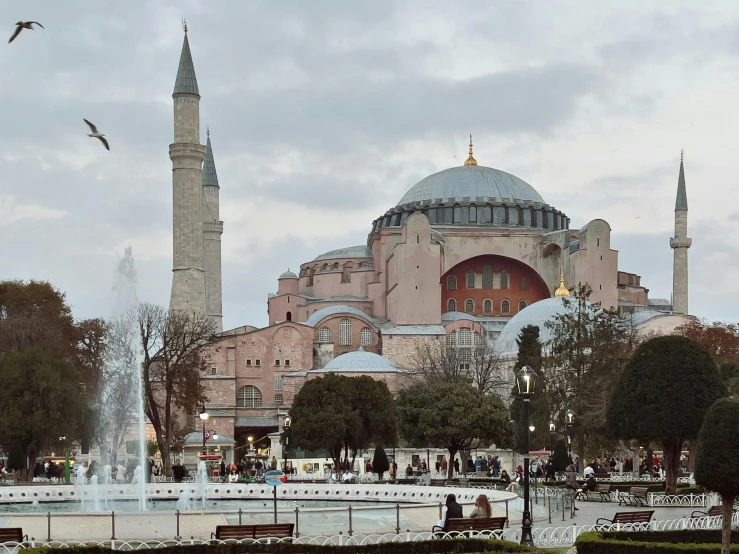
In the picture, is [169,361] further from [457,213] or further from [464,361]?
[457,213]

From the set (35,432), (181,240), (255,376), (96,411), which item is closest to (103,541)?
(35,432)

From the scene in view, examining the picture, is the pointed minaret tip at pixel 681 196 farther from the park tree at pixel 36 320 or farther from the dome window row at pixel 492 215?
the park tree at pixel 36 320

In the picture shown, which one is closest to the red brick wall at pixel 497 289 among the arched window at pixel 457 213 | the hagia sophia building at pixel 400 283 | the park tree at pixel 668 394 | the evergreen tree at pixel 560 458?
the hagia sophia building at pixel 400 283

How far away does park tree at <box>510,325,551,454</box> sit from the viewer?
120ft

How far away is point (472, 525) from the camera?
47.8ft

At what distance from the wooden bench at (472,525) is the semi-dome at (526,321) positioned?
4146cm

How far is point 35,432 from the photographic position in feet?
106

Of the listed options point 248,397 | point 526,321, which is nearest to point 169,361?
point 248,397

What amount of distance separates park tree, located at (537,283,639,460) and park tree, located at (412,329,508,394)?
41.3ft

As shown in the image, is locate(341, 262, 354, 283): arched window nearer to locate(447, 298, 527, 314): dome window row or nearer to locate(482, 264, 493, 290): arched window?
locate(447, 298, 527, 314): dome window row

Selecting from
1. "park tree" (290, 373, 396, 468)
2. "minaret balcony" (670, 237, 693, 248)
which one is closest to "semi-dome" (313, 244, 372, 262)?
"minaret balcony" (670, 237, 693, 248)

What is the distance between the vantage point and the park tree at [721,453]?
12.0m

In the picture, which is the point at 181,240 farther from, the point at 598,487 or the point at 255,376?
the point at 598,487

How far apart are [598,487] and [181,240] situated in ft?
100
